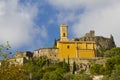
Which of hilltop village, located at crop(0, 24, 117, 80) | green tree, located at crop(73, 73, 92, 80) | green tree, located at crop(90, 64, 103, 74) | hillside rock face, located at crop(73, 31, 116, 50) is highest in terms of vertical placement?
hillside rock face, located at crop(73, 31, 116, 50)

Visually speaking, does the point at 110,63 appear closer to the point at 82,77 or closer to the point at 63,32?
the point at 82,77

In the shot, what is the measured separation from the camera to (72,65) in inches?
3396

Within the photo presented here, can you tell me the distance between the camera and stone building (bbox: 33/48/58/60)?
90.3 meters

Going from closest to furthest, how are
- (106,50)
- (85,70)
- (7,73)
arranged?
(7,73) < (85,70) < (106,50)

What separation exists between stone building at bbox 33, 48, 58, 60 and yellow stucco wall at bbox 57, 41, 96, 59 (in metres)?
0.97

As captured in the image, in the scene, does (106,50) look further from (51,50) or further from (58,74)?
(58,74)

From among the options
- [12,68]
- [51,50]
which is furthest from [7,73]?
[51,50]

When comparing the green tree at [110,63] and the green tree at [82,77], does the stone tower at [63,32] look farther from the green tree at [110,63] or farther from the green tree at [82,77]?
the green tree at [82,77]

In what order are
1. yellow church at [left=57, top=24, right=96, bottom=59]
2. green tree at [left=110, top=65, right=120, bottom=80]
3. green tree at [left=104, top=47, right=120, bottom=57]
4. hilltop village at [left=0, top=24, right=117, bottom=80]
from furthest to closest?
green tree at [left=104, top=47, right=120, bottom=57], yellow church at [left=57, top=24, right=96, bottom=59], hilltop village at [left=0, top=24, right=117, bottom=80], green tree at [left=110, top=65, right=120, bottom=80]

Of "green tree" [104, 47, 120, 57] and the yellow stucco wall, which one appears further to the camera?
"green tree" [104, 47, 120, 57]

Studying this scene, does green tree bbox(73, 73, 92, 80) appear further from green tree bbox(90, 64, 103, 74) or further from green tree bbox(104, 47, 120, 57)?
green tree bbox(104, 47, 120, 57)

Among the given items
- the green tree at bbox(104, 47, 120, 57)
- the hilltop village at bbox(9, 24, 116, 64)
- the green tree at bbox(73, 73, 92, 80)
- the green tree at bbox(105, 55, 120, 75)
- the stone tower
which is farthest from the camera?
the stone tower

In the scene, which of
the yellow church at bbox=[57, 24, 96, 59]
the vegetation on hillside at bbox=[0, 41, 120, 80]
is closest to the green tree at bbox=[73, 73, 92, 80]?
the vegetation on hillside at bbox=[0, 41, 120, 80]

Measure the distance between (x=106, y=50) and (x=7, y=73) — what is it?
236ft
